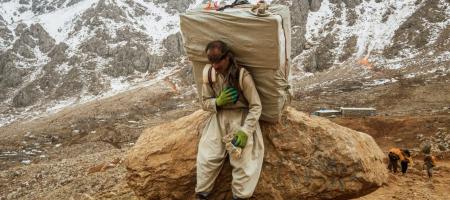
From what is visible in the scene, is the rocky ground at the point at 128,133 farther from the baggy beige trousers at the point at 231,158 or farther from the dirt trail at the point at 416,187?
the baggy beige trousers at the point at 231,158

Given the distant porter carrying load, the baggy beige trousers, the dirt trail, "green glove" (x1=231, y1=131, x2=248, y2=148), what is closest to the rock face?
the baggy beige trousers

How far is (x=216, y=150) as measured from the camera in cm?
502

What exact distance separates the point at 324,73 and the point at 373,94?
10.7 metres

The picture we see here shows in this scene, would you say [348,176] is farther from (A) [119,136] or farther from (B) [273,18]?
(A) [119,136]

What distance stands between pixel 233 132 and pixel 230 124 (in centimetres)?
21

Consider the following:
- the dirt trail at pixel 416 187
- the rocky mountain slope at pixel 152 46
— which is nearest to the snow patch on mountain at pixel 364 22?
the rocky mountain slope at pixel 152 46

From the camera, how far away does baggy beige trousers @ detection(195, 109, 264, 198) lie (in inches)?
191

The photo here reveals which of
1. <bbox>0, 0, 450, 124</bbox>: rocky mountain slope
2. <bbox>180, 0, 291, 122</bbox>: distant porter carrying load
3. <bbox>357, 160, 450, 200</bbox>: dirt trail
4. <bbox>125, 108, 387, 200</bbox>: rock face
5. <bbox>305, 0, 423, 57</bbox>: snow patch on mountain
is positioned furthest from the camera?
<bbox>305, 0, 423, 57</bbox>: snow patch on mountain

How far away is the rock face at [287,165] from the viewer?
5.74 m

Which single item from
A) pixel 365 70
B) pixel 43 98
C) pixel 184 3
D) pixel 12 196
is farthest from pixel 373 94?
pixel 184 3

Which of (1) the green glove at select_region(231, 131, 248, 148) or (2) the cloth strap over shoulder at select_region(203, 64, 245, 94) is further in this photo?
(2) the cloth strap over shoulder at select_region(203, 64, 245, 94)

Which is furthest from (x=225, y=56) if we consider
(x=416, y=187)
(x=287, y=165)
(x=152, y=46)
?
(x=152, y=46)

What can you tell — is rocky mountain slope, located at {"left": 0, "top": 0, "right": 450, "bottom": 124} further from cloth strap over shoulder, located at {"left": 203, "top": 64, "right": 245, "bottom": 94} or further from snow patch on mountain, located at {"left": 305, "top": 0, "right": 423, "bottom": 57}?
cloth strap over shoulder, located at {"left": 203, "top": 64, "right": 245, "bottom": 94}

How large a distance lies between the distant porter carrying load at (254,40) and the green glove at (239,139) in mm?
671
